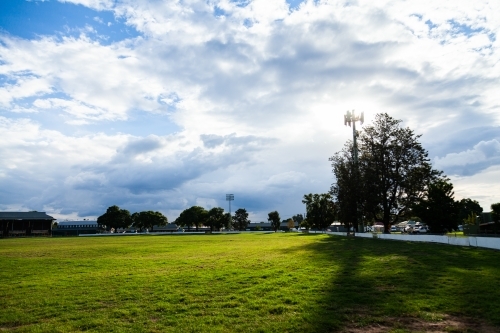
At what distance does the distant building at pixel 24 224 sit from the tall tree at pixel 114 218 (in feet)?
101

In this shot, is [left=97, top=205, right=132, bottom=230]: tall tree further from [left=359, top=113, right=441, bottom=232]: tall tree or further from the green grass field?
the green grass field

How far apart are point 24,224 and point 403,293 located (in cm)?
17102

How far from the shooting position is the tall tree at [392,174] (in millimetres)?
70062

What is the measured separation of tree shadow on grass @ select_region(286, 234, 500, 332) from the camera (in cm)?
1216

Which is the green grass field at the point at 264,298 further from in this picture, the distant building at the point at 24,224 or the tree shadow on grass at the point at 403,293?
the distant building at the point at 24,224

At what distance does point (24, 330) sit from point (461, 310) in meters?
14.2

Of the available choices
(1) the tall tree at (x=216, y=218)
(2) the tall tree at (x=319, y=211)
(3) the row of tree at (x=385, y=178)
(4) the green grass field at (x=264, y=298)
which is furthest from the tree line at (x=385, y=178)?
(1) the tall tree at (x=216, y=218)

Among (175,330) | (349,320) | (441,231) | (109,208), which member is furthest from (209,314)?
(109,208)

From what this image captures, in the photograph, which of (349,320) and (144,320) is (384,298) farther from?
(144,320)

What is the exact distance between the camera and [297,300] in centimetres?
1447

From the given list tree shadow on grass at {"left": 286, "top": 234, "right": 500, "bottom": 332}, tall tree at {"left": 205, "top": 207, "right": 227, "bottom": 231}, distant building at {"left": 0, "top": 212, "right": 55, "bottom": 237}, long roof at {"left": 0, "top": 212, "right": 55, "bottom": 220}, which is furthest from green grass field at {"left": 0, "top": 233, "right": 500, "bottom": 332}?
tall tree at {"left": 205, "top": 207, "right": 227, "bottom": 231}

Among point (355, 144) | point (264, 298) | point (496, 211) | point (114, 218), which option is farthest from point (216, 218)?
point (264, 298)

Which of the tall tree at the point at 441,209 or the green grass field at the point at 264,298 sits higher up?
the tall tree at the point at 441,209

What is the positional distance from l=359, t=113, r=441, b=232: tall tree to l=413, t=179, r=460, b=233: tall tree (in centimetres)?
1042
